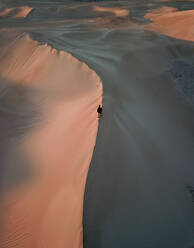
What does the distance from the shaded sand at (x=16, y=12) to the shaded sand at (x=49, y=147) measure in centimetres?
932

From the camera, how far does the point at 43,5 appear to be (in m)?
18.3

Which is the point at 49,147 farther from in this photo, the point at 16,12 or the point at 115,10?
the point at 16,12

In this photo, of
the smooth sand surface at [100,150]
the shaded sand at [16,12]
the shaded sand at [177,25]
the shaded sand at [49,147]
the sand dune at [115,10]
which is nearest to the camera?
the smooth sand surface at [100,150]

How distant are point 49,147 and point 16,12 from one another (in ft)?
49.4

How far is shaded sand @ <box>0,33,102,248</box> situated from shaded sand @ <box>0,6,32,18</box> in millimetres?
9324

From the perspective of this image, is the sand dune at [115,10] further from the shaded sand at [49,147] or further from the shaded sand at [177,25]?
the shaded sand at [49,147]

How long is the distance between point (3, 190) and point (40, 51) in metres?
6.37

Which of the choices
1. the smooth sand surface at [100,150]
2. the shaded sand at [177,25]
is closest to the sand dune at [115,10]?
the shaded sand at [177,25]

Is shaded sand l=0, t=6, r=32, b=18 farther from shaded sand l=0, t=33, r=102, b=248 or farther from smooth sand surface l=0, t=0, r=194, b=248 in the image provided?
shaded sand l=0, t=33, r=102, b=248

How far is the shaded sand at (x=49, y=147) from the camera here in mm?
3477

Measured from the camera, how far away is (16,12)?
1644 cm

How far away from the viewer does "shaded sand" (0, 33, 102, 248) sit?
348 cm

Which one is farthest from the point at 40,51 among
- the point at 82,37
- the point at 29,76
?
the point at 82,37

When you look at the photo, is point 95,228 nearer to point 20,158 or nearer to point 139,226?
point 139,226
